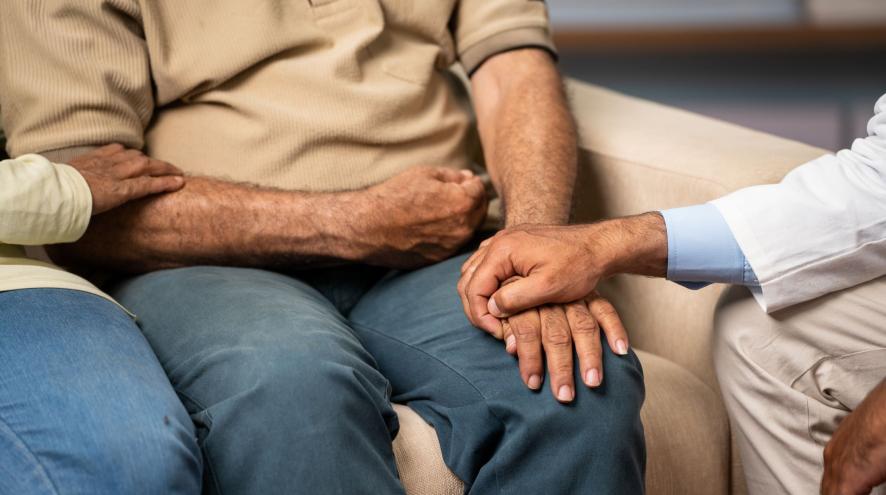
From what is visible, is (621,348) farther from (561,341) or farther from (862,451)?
(862,451)

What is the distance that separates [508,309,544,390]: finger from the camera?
1.08 metres

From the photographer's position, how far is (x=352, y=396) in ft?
3.27

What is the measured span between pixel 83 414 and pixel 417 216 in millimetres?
524

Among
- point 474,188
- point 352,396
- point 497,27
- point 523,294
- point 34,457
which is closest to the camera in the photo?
point 34,457

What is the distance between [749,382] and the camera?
1199 mm

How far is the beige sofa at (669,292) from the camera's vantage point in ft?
4.14

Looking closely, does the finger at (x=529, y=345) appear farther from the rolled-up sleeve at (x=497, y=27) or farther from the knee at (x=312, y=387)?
the rolled-up sleeve at (x=497, y=27)

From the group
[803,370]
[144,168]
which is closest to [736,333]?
[803,370]

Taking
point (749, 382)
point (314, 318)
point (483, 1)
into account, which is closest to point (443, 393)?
point (314, 318)

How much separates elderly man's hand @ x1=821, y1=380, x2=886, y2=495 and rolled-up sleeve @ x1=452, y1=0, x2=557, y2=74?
2.56 feet

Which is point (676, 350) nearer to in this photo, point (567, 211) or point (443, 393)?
point (567, 211)

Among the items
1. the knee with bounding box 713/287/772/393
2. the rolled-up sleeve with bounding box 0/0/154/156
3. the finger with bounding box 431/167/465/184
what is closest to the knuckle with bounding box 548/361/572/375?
the knee with bounding box 713/287/772/393

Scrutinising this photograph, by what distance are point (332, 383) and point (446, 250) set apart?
15.8 inches

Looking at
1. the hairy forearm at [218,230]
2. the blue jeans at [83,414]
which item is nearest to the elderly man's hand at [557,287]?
the hairy forearm at [218,230]
